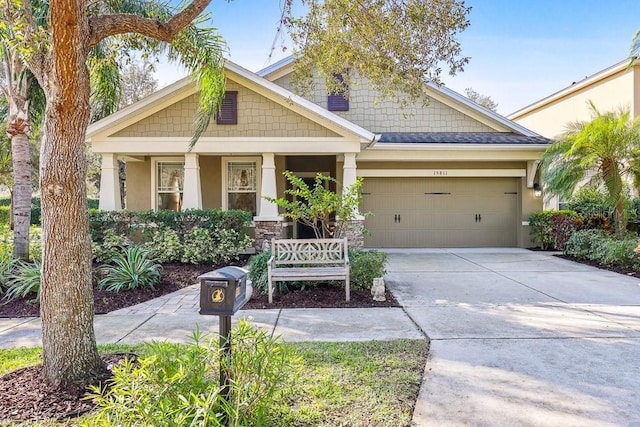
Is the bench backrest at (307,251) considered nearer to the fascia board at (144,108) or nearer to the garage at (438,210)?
the fascia board at (144,108)

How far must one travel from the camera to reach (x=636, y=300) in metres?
6.49

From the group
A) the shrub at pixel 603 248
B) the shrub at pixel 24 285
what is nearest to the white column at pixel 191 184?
the shrub at pixel 24 285

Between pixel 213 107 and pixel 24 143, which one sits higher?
pixel 213 107

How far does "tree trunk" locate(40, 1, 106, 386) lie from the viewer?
3277 millimetres

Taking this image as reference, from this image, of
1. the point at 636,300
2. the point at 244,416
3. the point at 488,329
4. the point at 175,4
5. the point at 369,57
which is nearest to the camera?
the point at 244,416

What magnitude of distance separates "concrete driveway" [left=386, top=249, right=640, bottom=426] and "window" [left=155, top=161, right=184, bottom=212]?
7.46 metres

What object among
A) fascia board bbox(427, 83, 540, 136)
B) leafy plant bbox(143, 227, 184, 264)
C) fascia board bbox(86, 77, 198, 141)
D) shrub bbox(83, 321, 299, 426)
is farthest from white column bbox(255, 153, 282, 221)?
shrub bbox(83, 321, 299, 426)

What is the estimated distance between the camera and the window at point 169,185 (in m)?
12.5

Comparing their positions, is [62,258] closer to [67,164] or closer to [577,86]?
[67,164]

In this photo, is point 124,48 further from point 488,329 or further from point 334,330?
point 488,329

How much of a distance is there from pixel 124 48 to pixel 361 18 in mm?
4202

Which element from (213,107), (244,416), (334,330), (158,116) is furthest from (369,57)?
(244,416)

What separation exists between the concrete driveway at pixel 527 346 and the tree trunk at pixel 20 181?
7.33 meters

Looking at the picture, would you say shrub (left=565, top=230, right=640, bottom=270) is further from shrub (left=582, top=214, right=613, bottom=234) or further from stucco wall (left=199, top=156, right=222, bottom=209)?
stucco wall (left=199, top=156, right=222, bottom=209)
